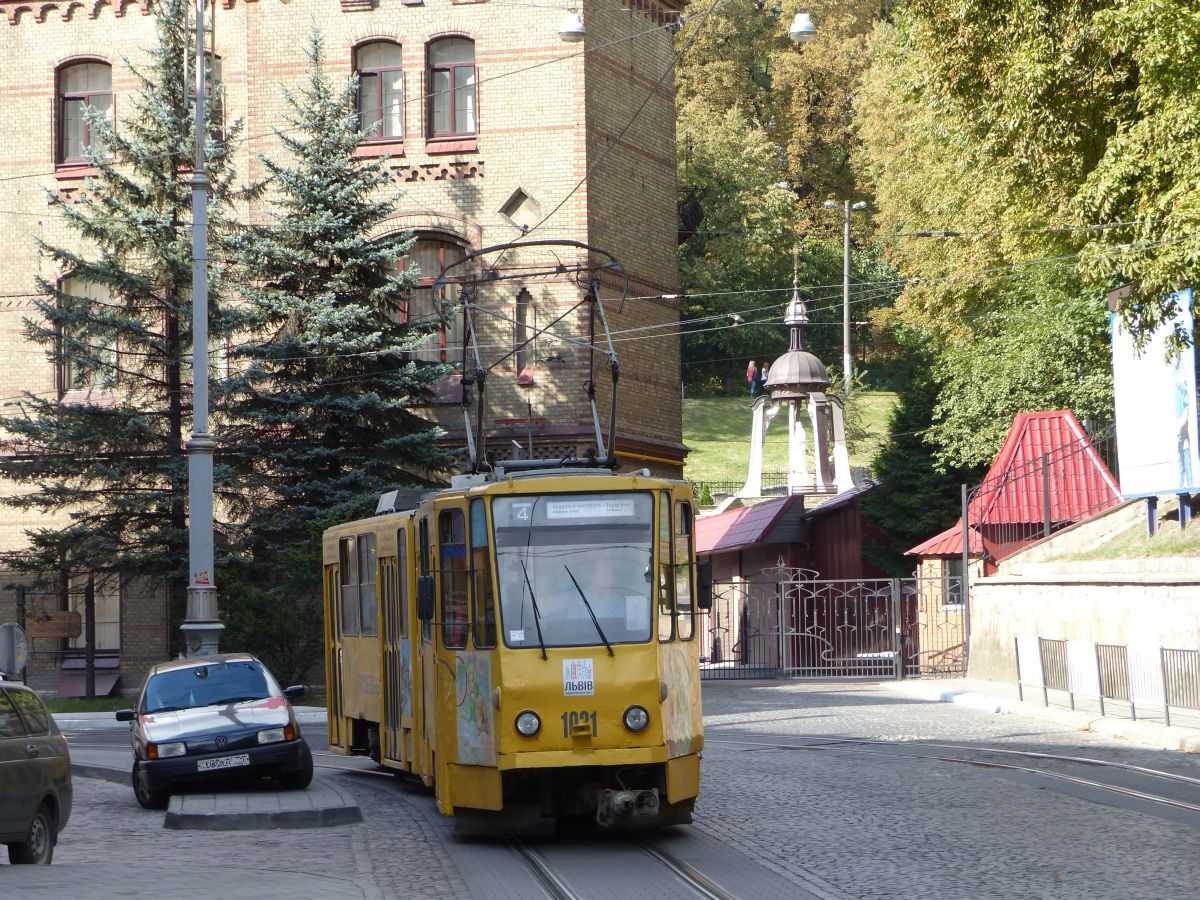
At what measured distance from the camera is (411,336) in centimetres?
3162

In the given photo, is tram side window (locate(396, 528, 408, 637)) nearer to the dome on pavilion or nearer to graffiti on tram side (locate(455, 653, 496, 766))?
graffiti on tram side (locate(455, 653, 496, 766))

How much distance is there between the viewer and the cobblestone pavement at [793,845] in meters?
10.1

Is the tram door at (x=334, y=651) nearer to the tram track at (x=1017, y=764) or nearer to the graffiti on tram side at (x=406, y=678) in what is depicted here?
the graffiti on tram side at (x=406, y=678)

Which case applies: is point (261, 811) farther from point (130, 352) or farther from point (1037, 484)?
point (1037, 484)

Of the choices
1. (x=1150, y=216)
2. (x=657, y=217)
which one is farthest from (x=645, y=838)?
(x=657, y=217)

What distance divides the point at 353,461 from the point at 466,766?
1989 centimetres

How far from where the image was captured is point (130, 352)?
32.3m

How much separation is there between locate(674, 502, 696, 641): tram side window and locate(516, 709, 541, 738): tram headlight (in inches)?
52.3

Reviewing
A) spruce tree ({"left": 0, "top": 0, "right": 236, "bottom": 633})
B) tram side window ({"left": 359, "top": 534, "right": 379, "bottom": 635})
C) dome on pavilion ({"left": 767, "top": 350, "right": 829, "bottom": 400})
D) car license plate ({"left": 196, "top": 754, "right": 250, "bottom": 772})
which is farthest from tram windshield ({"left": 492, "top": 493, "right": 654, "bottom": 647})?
dome on pavilion ({"left": 767, "top": 350, "right": 829, "bottom": 400})

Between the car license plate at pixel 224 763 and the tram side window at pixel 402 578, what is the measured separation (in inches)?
102

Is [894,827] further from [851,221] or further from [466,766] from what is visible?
[851,221]

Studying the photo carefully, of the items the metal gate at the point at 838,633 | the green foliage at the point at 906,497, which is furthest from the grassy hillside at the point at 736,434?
the metal gate at the point at 838,633

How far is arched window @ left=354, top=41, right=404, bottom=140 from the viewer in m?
35.7

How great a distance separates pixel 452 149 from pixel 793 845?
83.8 feet
